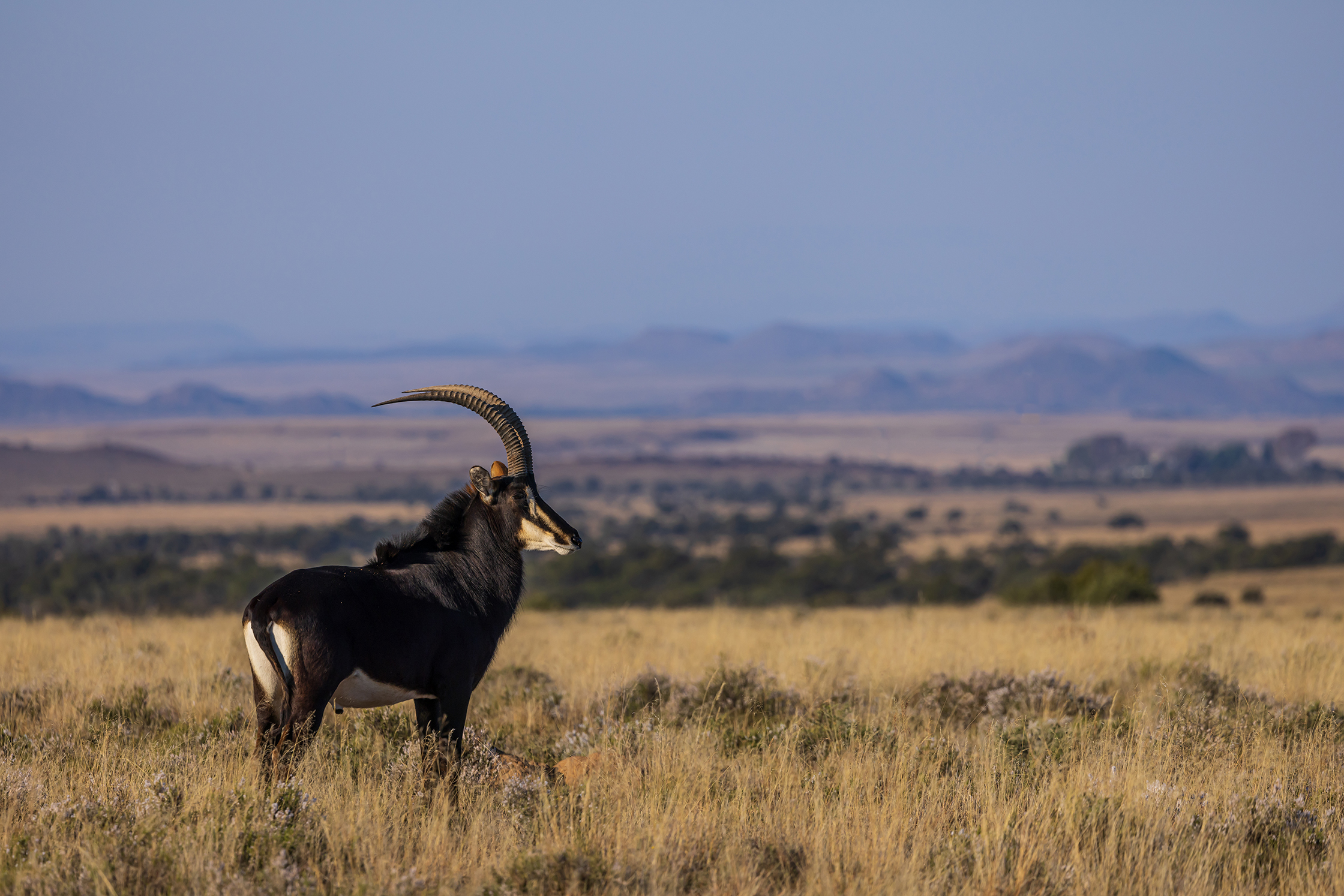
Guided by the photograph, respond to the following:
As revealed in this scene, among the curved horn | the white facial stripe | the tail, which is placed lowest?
the tail

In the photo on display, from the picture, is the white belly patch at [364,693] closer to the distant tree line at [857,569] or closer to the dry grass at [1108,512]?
the distant tree line at [857,569]

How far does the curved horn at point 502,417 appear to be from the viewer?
25.1ft

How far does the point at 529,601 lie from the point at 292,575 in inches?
1039

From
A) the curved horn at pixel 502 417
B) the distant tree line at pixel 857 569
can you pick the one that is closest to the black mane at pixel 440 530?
the curved horn at pixel 502 417

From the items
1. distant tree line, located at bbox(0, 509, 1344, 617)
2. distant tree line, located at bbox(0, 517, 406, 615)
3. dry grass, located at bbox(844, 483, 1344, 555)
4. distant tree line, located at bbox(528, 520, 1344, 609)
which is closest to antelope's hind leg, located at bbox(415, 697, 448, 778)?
distant tree line, located at bbox(0, 517, 406, 615)

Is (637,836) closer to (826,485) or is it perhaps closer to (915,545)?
(915,545)

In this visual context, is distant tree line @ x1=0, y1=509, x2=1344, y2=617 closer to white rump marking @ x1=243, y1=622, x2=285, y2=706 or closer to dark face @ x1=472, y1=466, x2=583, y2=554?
dark face @ x1=472, y1=466, x2=583, y2=554

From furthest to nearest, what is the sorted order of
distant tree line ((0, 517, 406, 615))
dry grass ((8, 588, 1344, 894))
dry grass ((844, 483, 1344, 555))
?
dry grass ((844, 483, 1344, 555)) < distant tree line ((0, 517, 406, 615)) < dry grass ((8, 588, 1344, 894))

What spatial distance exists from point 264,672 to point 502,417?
199 cm

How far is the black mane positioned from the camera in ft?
25.4

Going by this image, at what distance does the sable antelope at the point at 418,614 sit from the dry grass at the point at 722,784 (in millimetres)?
352

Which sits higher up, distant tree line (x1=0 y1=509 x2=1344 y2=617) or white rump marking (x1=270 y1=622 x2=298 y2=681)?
white rump marking (x1=270 y1=622 x2=298 y2=681)

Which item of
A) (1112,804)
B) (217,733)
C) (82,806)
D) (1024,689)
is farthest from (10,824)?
(1024,689)

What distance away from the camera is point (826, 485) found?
143750 millimetres
